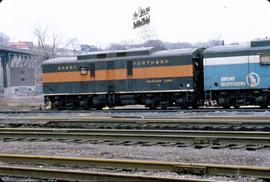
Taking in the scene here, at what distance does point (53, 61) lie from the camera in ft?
104

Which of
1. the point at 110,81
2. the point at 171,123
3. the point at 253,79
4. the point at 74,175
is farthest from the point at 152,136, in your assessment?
the point at 110,81

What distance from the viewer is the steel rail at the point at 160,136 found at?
484 inches

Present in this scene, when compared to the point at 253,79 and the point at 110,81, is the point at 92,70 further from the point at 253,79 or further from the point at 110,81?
the point at 253,79

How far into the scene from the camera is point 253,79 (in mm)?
24812

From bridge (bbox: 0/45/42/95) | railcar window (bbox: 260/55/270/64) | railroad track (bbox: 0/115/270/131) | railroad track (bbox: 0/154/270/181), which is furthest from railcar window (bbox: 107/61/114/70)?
bridge (bbox: 0/45/42/95)

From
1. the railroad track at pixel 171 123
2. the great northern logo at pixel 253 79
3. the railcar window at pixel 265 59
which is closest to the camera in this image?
the railroad track at pixel 171 123

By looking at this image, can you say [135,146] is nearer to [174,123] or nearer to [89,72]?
[174,123]

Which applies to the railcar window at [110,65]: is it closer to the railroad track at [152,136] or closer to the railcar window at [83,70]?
the railcar window at [83,70]

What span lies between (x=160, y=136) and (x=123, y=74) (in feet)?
50.1

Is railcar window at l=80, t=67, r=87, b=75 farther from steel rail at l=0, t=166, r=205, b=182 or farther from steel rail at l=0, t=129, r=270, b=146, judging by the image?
steel rail at l=0, t=166, r=205, b=182

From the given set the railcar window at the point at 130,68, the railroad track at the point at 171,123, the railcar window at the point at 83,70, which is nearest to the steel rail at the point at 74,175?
the railroad track at the point at 171,123

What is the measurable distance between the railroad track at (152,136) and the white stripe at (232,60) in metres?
12.1

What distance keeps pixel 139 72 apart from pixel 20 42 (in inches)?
5747

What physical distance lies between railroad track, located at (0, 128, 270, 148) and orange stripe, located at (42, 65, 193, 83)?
11993 millimetres
